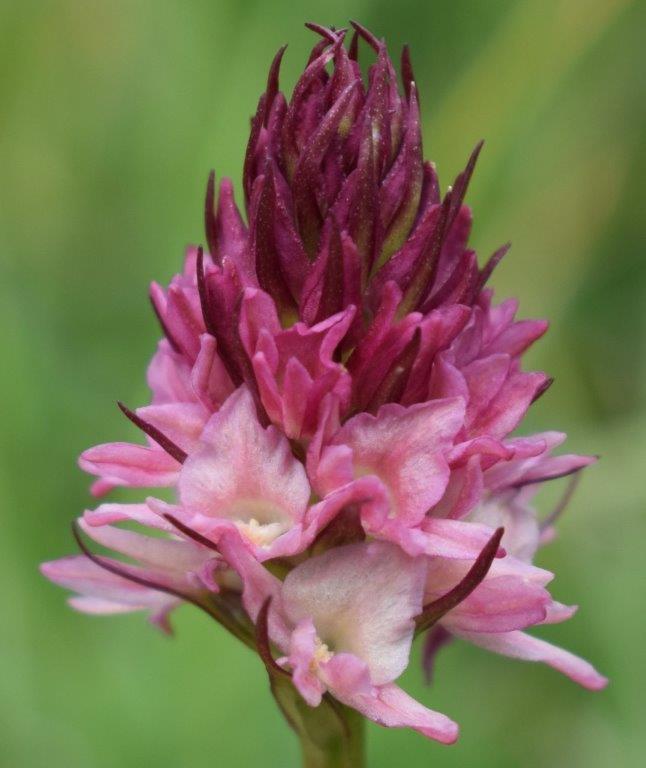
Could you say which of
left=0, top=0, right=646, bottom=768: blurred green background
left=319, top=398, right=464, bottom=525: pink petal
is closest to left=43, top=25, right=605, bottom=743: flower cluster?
left=319, top=398, right=464, bottom=525: pink petal

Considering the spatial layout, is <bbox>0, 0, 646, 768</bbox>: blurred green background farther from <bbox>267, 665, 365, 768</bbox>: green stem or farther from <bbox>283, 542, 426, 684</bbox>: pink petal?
<bbox>283, 542, 426, 684</bbox>: pink petal

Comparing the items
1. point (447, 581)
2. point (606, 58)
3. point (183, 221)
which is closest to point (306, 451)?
point (447, 581)

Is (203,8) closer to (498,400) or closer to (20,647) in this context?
(20,647)

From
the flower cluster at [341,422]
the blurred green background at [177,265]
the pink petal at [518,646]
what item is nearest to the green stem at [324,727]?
the flower cluster at [341,422]

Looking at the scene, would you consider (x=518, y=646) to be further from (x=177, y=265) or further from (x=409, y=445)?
(x=177, y=265)

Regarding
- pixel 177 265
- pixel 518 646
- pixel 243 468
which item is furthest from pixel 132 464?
pixel 177 265

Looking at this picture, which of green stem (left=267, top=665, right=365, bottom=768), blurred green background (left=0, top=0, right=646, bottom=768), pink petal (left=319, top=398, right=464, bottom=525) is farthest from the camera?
blurred green background (left=0, top=0, right=646, bottom=768)

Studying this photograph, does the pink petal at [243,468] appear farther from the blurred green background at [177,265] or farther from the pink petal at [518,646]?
the blurred green background at [177,265]
